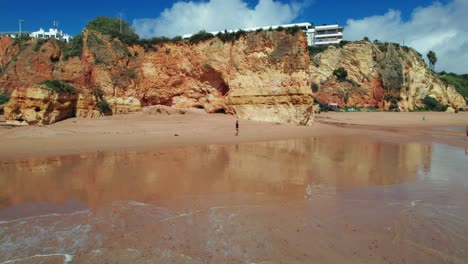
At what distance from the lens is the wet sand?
3.76 meters

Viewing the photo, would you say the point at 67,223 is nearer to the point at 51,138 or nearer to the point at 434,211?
the point at 434,211

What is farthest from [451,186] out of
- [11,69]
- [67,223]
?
[11,69]

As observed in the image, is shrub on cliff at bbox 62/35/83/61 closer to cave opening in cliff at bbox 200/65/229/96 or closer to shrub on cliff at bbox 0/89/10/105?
shrub on cliff at bbox 0/89/10/105

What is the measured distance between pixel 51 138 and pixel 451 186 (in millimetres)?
14183

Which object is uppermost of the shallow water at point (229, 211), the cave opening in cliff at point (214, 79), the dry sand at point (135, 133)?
the cave opening in cliff at point (214, 79)

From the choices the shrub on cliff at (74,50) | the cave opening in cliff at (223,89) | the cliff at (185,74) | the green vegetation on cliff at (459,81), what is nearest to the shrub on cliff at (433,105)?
the green vegetation on cliff at (459,81)

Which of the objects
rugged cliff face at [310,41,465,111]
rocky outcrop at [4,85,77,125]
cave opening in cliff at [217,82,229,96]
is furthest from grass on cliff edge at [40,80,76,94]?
rugged cliff face at [310,41,465,111]

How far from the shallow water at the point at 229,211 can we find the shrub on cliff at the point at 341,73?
1409 inches

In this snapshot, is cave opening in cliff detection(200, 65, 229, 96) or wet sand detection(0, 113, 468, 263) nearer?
wet sand detection(0, 113, 468, 263)

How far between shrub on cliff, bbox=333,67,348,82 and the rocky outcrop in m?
37.2

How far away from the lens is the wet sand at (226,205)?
3.76 meters

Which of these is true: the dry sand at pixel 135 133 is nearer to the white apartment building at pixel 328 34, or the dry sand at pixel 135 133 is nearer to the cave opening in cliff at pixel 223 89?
the cave opening in cliff at pixel 223 89

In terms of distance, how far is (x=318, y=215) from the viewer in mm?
5016

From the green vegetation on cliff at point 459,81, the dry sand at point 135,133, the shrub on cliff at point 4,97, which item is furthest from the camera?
the green vegetation on cliff at point 459,81
